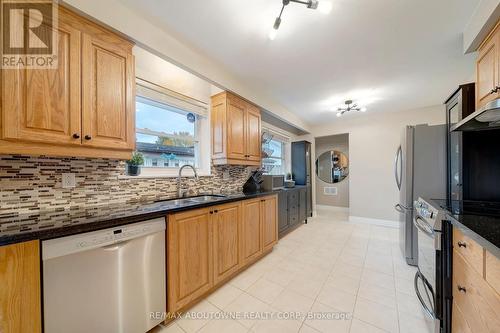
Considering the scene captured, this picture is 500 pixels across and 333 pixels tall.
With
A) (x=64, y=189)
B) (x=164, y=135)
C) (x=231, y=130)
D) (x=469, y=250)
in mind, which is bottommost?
(x=469, y=250)

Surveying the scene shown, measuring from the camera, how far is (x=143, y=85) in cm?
190

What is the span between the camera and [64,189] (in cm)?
135

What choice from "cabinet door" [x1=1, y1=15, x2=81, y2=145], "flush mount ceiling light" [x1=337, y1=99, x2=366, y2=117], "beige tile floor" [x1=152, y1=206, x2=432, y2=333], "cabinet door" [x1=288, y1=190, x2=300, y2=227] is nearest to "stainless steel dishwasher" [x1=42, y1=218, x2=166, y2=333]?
"beige tile floor" [x1=152, y1=206, x2=432, y2=333]

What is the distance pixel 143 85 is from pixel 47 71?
0.83m

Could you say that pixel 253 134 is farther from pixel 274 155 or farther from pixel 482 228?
pixel 482 228

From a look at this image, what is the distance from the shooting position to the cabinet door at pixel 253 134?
9.13 feet

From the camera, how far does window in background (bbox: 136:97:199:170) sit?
200 centimetres

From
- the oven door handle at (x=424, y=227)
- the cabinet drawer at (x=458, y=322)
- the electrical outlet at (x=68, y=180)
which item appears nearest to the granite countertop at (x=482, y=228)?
the oven door handle at (x=424, y=227)

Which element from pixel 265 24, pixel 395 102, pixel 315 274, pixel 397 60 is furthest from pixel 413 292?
pixel 395 102

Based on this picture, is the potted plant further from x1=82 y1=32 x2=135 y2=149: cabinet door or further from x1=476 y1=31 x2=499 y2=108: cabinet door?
x1=476 y1=31 x2=499 y2=108: cabinet door

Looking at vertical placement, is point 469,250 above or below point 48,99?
below

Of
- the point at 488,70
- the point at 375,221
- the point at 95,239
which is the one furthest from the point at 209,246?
the point at 375,221

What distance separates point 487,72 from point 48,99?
305 centimetres

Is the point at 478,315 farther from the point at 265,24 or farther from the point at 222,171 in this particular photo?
the point at 222,171
